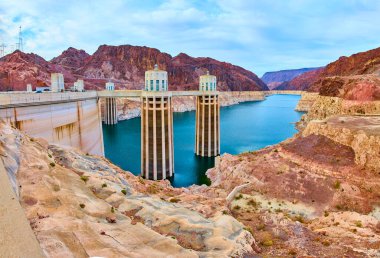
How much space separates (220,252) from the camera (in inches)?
429

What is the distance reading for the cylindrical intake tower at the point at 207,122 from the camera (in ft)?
172

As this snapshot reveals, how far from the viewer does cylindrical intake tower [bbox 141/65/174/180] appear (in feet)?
130

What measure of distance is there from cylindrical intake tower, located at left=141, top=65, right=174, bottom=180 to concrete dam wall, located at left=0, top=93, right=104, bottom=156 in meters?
6.81

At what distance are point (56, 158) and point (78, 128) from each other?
53.9 feet

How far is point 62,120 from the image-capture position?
27.9 meters

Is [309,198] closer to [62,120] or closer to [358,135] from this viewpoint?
[358,135]

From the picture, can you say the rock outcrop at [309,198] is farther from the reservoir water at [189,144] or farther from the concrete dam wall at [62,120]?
the concrete dam wall at [62,120]

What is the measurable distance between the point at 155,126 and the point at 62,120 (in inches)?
549

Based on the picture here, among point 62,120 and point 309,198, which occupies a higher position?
Answer: point 62,120

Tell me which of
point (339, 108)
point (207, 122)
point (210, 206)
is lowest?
point (210, 206)

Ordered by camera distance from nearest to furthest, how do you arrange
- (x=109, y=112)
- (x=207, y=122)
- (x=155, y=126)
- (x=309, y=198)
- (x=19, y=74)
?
(x=309, y=198) → (x=155, y=126) → (x=207, y=122) → (x=109, y=112) → (x=19, y=74)

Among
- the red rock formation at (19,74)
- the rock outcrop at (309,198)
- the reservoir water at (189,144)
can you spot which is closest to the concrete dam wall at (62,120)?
the reservoir water at (189,144)

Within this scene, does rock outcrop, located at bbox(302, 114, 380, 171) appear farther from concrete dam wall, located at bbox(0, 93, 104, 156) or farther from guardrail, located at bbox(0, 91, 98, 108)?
guardrail, located at bbox(0, 91, 98, 108)

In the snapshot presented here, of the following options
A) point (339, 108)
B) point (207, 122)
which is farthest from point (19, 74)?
point (339, 108)
